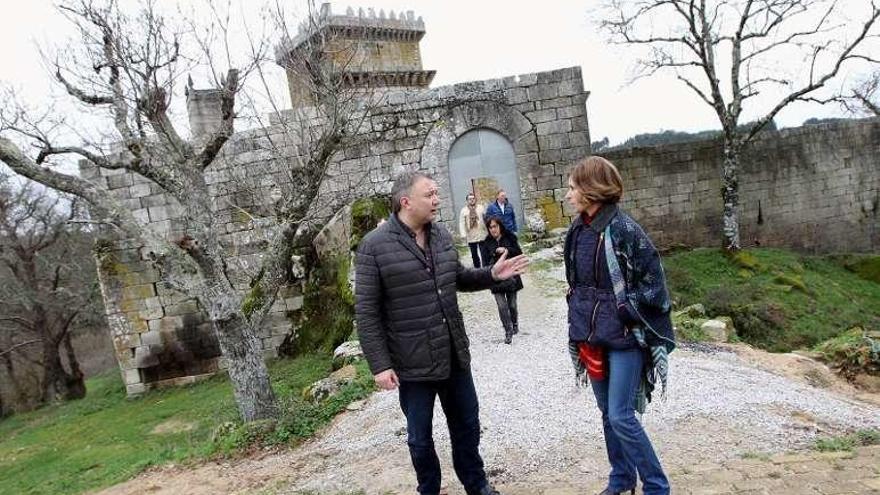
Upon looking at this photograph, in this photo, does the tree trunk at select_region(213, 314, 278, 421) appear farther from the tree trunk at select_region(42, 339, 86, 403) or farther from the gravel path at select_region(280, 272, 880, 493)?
the tree trunk at select_region(42, 339, 86, 403)

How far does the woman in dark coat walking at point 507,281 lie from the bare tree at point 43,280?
13.1 meters

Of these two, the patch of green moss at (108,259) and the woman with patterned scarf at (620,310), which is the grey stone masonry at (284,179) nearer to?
the patch of green moss at (108,259)

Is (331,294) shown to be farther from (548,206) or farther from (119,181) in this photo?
(119,181)

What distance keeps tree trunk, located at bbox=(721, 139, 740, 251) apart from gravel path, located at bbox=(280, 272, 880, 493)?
869 centimetres

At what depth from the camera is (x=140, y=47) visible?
21.0ft

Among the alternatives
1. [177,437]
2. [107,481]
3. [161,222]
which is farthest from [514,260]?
[161,222]

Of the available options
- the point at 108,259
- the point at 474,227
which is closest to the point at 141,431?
the point at 108,259

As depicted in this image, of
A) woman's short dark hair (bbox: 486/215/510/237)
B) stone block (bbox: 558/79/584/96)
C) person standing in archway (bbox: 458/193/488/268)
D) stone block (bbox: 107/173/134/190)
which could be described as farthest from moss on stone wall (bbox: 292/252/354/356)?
stone block (bbox: 558/79/584/96)

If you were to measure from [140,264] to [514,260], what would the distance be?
10.3 m

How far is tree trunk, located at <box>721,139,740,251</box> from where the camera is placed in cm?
1345

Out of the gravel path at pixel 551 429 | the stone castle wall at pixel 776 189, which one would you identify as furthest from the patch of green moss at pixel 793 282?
the gravel path at pixel 551 429

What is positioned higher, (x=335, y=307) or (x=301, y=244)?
(x=301, y=244)

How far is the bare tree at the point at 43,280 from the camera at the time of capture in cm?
1577

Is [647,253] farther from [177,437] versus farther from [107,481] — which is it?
[177,437]
